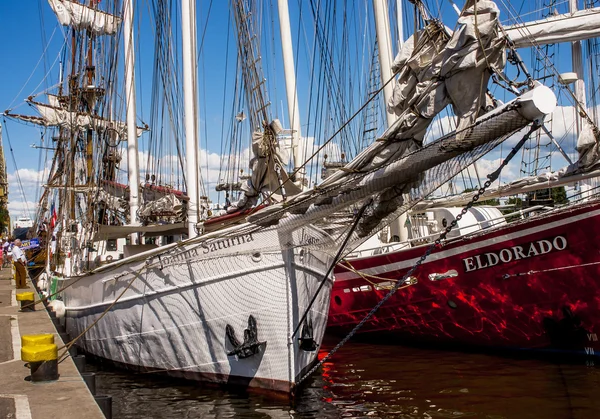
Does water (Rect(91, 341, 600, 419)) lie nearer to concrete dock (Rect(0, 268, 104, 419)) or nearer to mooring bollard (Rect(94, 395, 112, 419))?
concrete dock (Rect(0, 268, 104, 419))

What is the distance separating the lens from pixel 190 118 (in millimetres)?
13031

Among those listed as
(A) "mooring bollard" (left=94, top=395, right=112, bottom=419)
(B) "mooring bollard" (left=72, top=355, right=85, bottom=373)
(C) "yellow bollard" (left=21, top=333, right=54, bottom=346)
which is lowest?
(A) "mooring bollard" (left=94, top=395, right=112, bottom=419)

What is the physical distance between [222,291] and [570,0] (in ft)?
55.1

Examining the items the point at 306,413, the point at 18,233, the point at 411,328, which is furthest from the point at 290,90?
the point at 18,233

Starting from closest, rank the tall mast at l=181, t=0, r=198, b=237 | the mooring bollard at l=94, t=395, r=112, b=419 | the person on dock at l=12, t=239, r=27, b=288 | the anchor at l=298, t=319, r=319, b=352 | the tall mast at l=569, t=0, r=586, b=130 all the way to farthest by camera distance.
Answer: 1. the mooring bollard at l=94, t=395, r=112, b=419
2. the anchor at l=298, t=319, r=319, b=352
3. the tall mast at l=181, t=0, r=198, b=237
4. the tall mast at l=569, t=0, r=586, b=130
5. the person on dock at l=12, t=239, r=27, b=288

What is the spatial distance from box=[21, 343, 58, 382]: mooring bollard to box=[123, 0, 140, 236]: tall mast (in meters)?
7.60

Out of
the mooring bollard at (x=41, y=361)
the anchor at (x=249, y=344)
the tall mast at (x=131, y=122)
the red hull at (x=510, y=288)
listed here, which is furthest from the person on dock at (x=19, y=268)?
the mooring bollard at (x=41, y=361)

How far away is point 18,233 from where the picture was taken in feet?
282

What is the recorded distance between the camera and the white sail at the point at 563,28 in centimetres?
2031

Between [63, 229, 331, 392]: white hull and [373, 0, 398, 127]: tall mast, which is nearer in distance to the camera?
[63, 229, 331, 392]: white hull

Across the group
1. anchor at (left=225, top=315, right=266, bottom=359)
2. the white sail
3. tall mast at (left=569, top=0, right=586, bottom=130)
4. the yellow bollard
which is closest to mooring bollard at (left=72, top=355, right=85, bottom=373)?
the yellow bollard

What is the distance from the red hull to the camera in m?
12.8

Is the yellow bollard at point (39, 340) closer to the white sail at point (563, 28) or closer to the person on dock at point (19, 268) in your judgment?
the person on dock at point (19, 268)

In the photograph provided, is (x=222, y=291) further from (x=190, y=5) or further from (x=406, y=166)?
(x=190, y=5)
